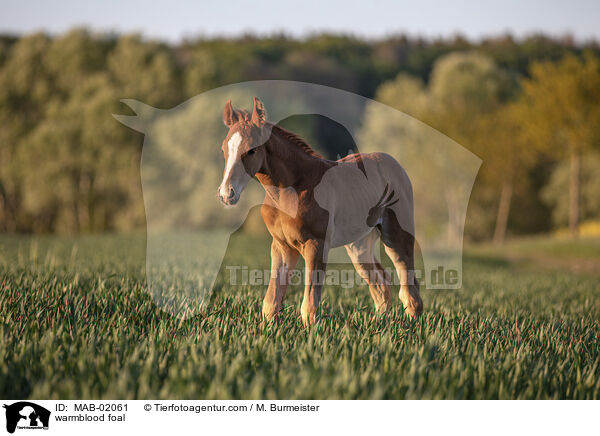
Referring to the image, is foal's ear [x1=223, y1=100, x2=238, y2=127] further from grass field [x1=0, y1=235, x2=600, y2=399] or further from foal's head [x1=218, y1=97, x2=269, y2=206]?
grass field [x1=0, y1=235, x2=600, y2=399]

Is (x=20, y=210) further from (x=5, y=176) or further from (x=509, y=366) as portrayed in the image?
(x=509, y=366)

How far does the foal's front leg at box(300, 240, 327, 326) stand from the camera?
3.79m

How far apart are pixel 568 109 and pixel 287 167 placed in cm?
2438

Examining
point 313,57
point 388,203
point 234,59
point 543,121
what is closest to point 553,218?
point 543,121

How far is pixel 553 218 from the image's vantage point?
3781 cm

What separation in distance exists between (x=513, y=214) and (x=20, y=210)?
134 ft

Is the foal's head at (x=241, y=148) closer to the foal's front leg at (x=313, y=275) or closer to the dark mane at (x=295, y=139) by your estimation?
the dark mane at (x=295, y=139)

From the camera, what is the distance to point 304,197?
3807mm

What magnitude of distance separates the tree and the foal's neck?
75.0 feet
